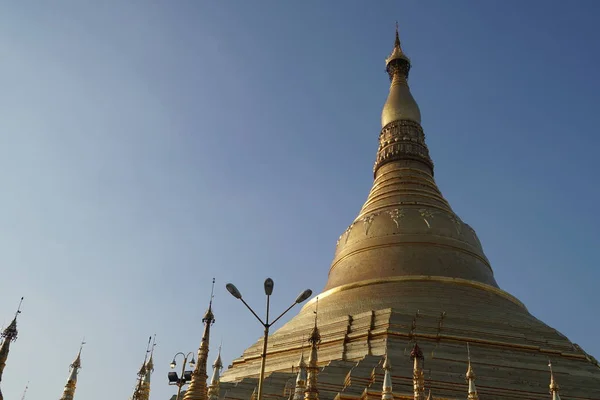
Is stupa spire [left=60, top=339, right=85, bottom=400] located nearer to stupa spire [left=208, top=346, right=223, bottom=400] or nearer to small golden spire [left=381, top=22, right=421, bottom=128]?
stupa spire [left=208, top=346, right=223, bottom=400]

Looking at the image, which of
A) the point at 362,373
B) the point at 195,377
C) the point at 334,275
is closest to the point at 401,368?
the point at 362,373

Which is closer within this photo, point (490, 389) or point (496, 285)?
point (490, 389)

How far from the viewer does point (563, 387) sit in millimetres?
16297

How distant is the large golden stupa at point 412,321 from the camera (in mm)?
16016

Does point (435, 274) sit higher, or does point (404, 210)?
point (404, 210)

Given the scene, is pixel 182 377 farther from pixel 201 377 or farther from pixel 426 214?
pixel 426 214

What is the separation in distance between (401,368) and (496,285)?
10.6m

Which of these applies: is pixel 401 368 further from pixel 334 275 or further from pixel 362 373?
pixel 334 275

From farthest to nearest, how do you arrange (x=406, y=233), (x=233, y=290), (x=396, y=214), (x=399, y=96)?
(x=399, y=96) < (x=396, y=214) < (x=406, y=233) < (x=233, y=290)

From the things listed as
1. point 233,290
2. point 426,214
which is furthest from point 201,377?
point 426,214

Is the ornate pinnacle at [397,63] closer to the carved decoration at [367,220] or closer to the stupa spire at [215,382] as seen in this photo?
the carved decoration at [367,220]

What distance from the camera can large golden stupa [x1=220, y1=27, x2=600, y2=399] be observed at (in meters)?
16.0

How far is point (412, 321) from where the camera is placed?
1933cm

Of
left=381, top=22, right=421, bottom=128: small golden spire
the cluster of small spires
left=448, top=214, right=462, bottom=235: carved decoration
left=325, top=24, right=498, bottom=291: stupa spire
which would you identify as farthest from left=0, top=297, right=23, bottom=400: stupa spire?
left=381, top=22, right=421, bottom=128: small golden spire
